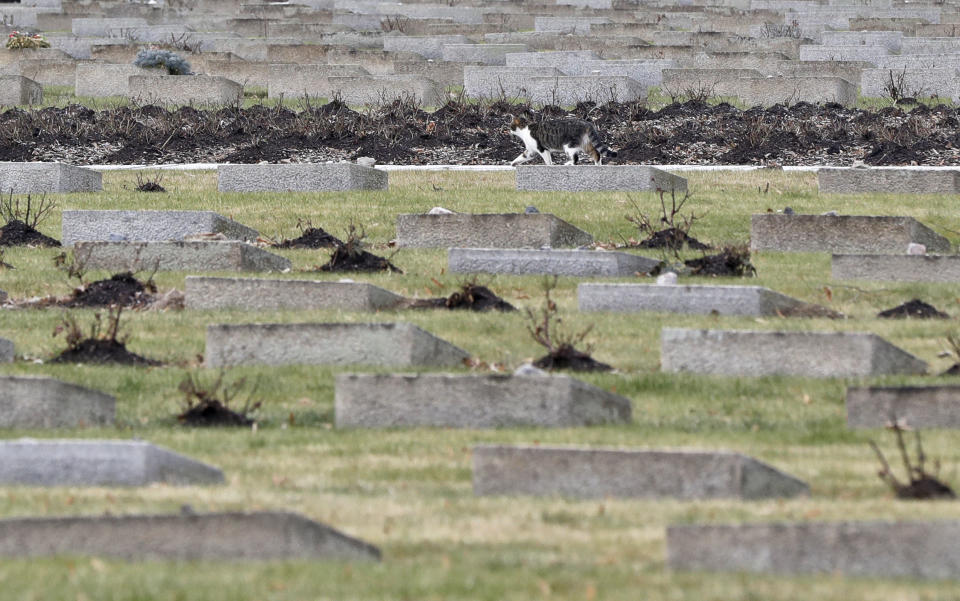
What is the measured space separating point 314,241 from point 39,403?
21.7 ft

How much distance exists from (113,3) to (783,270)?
37.3 meters

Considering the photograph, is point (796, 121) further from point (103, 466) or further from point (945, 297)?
point (103, 466)

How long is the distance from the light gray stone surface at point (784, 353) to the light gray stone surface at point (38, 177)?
10.6m

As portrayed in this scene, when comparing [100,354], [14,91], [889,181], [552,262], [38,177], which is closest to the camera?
[100,354]

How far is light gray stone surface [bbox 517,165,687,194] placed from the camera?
18484 millimetres

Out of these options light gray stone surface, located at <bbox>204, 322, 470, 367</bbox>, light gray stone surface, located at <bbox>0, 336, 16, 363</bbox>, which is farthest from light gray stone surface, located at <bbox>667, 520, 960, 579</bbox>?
light gray stone surface, located at <bbox>0, 336, 16, 363</bbox>

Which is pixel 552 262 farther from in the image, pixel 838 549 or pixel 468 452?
pixel 838 549

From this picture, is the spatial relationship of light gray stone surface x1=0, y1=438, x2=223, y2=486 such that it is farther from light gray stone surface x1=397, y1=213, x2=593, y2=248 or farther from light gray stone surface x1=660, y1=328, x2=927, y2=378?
light gray stone surface x1=397, y1=213, x2=593, y2=248

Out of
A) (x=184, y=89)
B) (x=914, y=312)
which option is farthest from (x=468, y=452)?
(x=184, y=89)

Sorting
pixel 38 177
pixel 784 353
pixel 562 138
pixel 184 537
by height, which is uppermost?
pixel 562 138

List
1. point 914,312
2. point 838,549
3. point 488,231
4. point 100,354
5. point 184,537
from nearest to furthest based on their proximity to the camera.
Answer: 1. point 838,549
2. point 184,537
3. point 100,354
4. point 914,312
5. point 488,231

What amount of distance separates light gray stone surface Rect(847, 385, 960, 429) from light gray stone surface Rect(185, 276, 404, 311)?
4.79 meters

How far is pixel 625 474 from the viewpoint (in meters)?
7.92

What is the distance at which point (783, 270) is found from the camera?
14.5 meters
